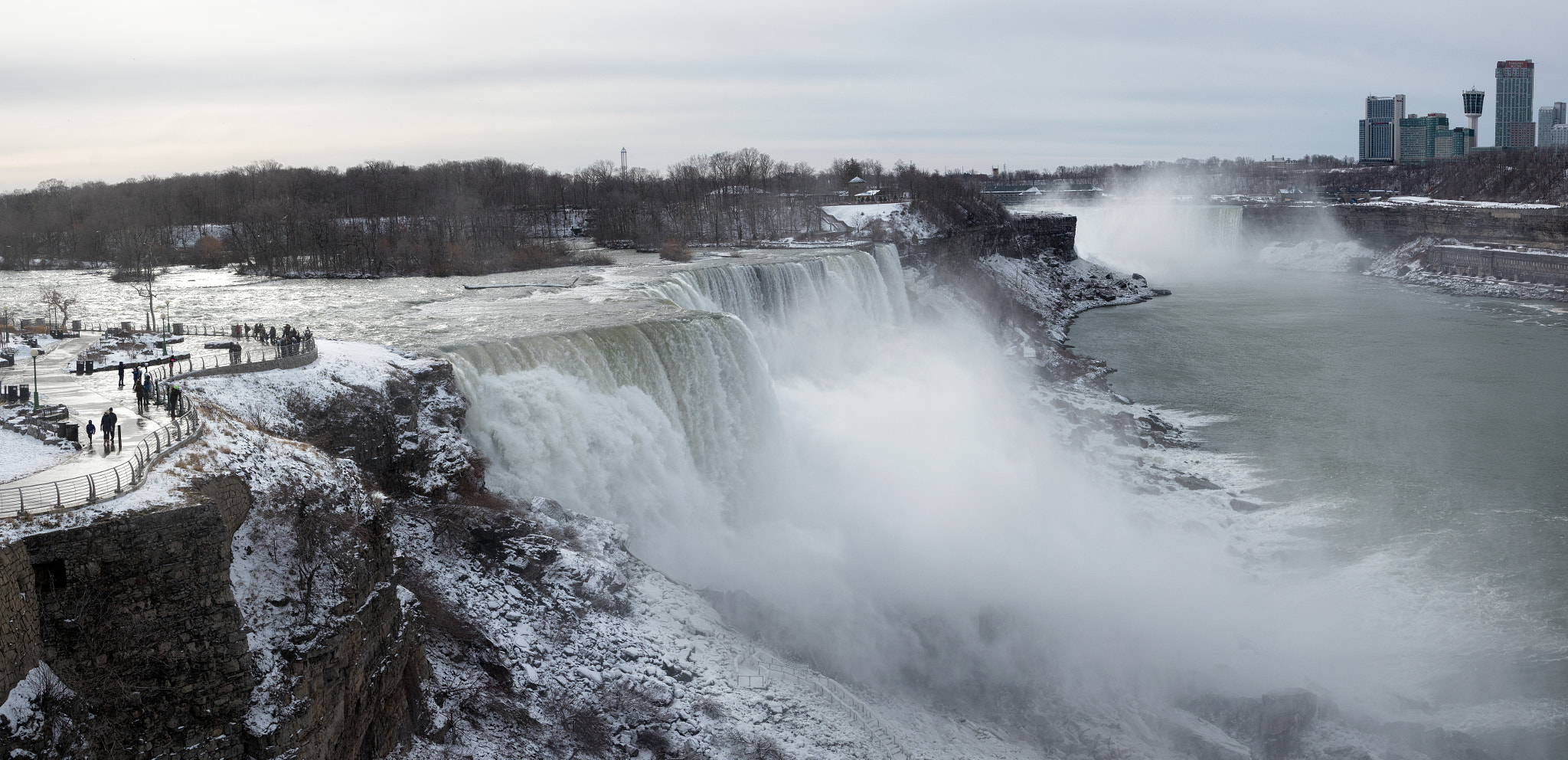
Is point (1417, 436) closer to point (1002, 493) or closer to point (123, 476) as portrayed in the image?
point (1002, 493)

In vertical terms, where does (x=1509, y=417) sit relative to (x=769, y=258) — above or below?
below

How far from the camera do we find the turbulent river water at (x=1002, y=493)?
54.4 feet

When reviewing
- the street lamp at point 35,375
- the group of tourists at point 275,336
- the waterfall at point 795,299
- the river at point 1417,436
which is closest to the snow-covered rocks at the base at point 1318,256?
the river at point 1417,436

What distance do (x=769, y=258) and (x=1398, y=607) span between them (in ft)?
92.5

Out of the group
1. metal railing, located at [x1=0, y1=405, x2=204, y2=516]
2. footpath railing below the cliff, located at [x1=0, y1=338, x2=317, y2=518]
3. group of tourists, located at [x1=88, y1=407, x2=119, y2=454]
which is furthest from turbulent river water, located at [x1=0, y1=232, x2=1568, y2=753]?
metal railing, located at [x1=0, y1=405, x2=204, y2=516]

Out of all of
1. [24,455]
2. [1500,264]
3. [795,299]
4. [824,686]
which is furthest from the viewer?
[1500,264]

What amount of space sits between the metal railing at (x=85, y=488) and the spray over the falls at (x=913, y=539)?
6659 mm

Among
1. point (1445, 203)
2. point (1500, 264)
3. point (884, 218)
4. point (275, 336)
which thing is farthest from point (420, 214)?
point (1445, 203)

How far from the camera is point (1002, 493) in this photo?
80.0 feet

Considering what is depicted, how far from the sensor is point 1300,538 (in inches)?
866

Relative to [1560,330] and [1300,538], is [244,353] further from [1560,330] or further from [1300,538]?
[1560,330]

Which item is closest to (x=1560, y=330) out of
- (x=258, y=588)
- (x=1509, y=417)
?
(x=1509, y=417)

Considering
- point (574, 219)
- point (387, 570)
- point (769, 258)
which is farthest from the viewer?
point (574, 219)

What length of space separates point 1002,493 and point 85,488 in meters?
18.8
